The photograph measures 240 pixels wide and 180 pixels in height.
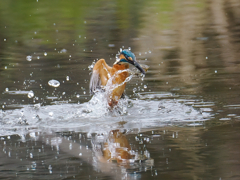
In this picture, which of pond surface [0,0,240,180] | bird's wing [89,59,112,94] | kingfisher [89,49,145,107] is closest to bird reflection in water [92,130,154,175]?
pond surface [0,0,240,180]

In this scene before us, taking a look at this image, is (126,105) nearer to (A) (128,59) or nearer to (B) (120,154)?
(A) (128,59)

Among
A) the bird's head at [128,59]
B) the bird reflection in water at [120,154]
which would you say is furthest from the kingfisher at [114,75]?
the bird reflection in water at [120,154]

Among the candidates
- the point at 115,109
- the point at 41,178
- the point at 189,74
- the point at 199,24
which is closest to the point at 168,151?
the point at 41,178

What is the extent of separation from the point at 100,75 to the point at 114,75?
20 cm

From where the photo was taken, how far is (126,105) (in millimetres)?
6711

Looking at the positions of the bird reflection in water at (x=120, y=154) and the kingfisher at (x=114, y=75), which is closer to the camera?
the bird reflection in water at (x=120, y=154)

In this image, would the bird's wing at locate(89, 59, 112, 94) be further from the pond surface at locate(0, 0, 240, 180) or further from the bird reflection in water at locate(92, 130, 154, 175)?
the bird reflection in water at locate(92, 130, 154, 175)

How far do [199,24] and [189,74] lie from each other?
5.95 metres

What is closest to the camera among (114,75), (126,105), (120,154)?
(120,154)

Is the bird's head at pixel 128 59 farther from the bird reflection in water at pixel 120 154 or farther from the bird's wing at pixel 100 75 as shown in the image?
the bird reflection in water at pixel 120 154

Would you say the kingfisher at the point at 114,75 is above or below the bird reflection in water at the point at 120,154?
above

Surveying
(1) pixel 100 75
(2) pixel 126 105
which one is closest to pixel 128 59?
(1) pixel 100 75

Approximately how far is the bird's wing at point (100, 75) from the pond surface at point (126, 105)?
18 cm

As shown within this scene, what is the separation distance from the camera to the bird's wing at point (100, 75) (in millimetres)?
6882
